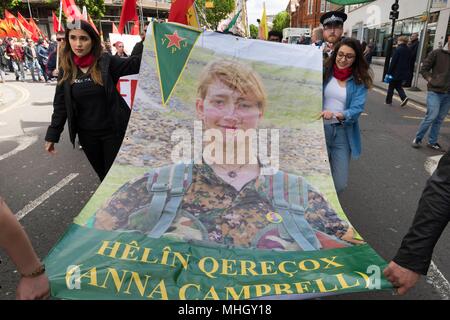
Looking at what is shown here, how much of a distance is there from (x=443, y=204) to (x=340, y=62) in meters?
2.16

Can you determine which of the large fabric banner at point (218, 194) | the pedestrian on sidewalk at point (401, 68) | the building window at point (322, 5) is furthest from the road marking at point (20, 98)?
the building window at point (322, 5)

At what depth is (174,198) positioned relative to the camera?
2730mm

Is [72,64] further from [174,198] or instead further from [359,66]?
[359,66]

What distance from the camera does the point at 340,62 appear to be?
331 centimetres

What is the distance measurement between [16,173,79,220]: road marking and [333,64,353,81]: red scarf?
3.49 metres

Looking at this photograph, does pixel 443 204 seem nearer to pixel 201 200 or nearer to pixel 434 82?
pixel 201 200

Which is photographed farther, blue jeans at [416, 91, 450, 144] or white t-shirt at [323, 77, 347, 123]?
blue jeans at [416, 91, 450, 144]

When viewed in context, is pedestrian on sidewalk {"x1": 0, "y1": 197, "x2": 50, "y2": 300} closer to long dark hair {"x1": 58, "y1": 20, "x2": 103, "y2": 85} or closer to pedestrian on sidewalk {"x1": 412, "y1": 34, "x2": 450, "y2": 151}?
long dark hair {"x1": 58, "y1": 20, "x2": 103, "y2": 85}

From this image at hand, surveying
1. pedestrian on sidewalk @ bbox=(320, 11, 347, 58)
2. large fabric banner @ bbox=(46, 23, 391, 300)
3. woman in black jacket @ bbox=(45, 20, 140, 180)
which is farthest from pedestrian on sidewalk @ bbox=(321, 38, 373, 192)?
woman in black jacket @ bbox=(45, 20, 140, 180)

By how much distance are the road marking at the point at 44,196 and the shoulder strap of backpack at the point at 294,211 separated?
110 inches

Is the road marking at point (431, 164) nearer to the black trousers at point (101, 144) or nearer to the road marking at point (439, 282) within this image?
the road marking at point (439, 282)

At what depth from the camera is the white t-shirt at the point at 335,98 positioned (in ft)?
10.9

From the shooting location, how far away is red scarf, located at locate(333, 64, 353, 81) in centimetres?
334
